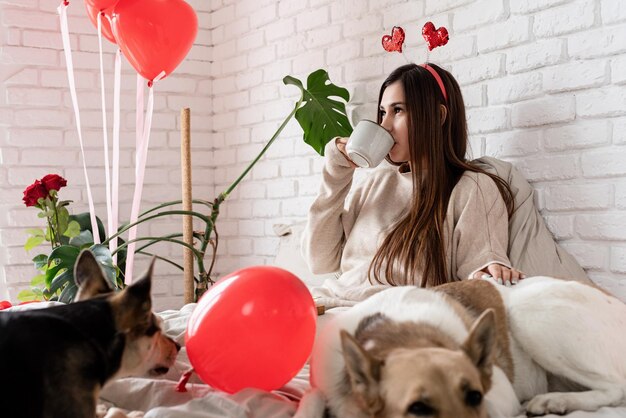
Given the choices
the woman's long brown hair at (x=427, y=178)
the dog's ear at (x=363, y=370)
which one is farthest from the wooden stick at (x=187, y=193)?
the dog's ear at (x=363, y=370)

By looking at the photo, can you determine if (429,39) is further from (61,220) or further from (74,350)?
(74,350)

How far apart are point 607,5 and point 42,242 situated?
2753mm

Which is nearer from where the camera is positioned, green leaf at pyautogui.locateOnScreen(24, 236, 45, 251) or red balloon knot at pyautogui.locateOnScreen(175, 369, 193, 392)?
red balloon knot at pyautogui.locateOnScreen(175, 369, 193, 392)

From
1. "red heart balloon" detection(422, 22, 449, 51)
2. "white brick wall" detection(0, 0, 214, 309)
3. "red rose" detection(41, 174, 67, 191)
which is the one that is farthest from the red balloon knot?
"white brick wall" detection(0, 0, 214, 309)

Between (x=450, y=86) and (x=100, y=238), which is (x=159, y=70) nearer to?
(x=100, y=238)

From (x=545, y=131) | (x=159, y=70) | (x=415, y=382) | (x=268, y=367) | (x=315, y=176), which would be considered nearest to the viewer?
(x=415, y=382)

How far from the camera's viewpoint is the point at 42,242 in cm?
376

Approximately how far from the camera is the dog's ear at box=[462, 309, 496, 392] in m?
1.43

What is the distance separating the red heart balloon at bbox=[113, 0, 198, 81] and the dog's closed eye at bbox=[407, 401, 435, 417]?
2206mm

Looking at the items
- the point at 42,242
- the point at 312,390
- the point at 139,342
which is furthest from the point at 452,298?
the point at 42,242

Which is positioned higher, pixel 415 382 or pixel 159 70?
pixel 159 70

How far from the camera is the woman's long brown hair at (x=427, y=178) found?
2.51 m

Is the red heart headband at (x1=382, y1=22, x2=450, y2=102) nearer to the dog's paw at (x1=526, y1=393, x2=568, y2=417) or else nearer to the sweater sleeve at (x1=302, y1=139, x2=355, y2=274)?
the sweater sleeve at (x1=302, y1=139, x2=355, y2=274)

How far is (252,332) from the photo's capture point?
163 centimetres
